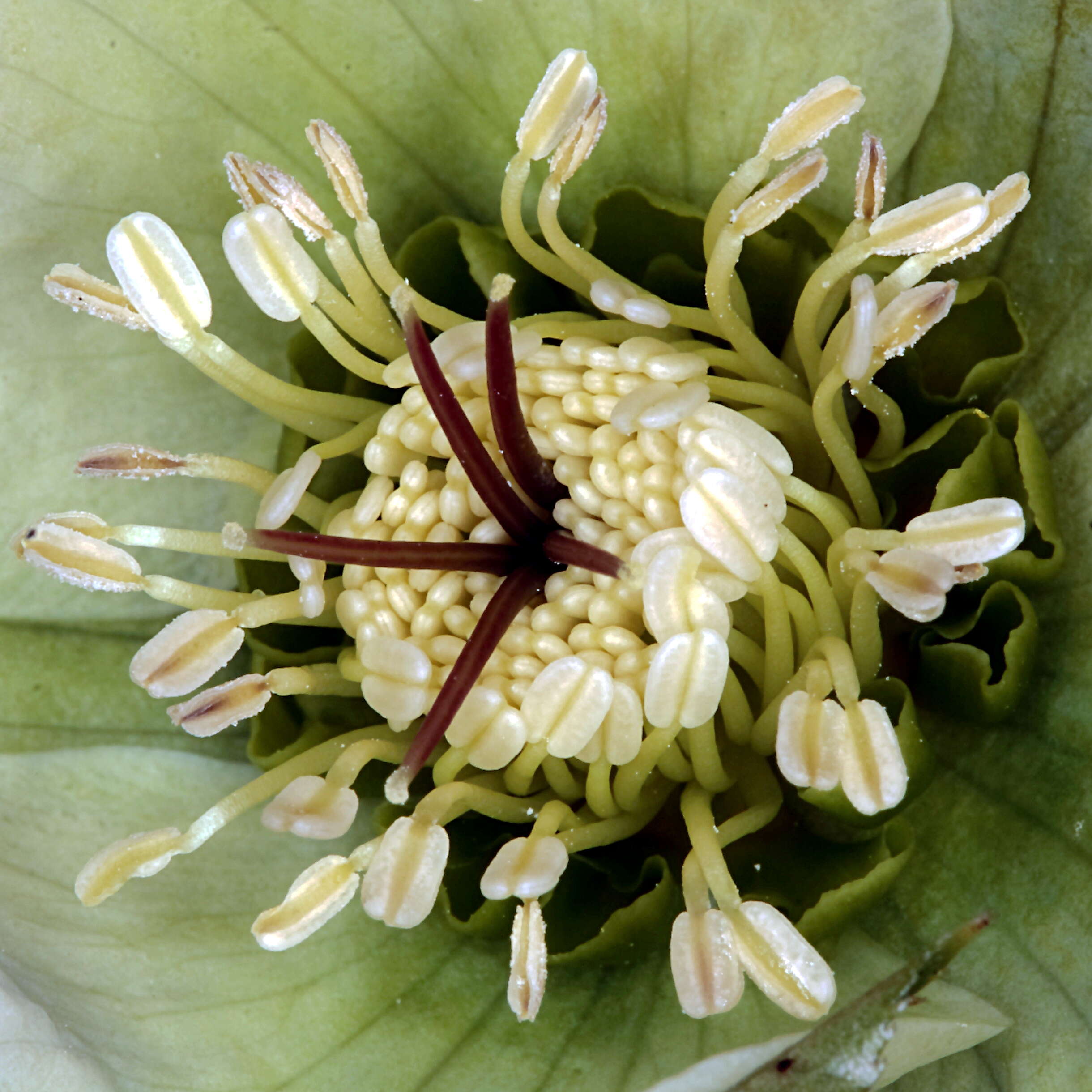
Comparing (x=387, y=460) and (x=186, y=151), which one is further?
(x=186, y=151)

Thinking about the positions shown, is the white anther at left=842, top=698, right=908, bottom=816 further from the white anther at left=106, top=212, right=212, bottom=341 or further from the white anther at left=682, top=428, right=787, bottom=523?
the white anther at left=106, top=212, right=212, bottom=341

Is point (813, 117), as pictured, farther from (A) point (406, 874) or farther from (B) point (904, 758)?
(A) point (406, 874)

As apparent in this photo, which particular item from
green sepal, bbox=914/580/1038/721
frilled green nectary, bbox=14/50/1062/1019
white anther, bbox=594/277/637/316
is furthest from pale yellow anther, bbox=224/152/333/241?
green sepal, bbox=914/580/1038/721

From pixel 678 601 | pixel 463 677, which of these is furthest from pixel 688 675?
pixel 463 677

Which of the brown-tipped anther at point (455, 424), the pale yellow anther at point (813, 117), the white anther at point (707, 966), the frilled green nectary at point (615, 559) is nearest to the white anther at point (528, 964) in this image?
the frilled green nectary at point (615, 559)

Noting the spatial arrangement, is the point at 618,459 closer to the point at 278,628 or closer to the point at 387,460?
the point at 387,460

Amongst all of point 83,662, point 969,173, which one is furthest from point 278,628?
point 969,173
